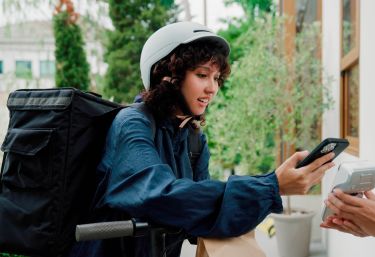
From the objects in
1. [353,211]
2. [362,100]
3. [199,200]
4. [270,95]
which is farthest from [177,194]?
[270,95]

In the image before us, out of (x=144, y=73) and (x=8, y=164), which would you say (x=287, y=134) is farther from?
(x=8, y=164)

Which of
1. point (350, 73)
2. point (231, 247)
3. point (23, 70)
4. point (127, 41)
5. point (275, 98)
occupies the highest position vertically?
point (127, 41)

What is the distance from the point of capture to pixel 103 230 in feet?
3.06

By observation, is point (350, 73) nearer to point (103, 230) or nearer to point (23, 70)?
point (103, 230)

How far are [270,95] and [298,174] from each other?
118 inches

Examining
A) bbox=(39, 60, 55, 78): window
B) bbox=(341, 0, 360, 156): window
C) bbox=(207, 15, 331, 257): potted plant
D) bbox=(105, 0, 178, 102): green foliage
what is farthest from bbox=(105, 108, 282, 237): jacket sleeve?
bbox=(105, 0, 178, 102): green foliage

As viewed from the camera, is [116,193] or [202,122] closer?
[116,193]

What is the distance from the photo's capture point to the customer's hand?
4.00 feet

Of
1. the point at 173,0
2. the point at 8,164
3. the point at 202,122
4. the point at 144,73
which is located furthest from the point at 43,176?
the point at 173,0

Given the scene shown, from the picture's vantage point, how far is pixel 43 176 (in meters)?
1.13

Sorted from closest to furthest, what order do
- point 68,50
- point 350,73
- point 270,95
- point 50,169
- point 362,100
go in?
point 50,169 < point 362,100 < point 350,73 < point 270,95 < point 68,50

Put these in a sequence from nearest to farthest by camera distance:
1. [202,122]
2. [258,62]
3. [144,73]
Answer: [144,73]
[202,122]
[258,62]

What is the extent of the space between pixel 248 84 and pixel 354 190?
9.52ft

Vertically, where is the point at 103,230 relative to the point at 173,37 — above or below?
below
